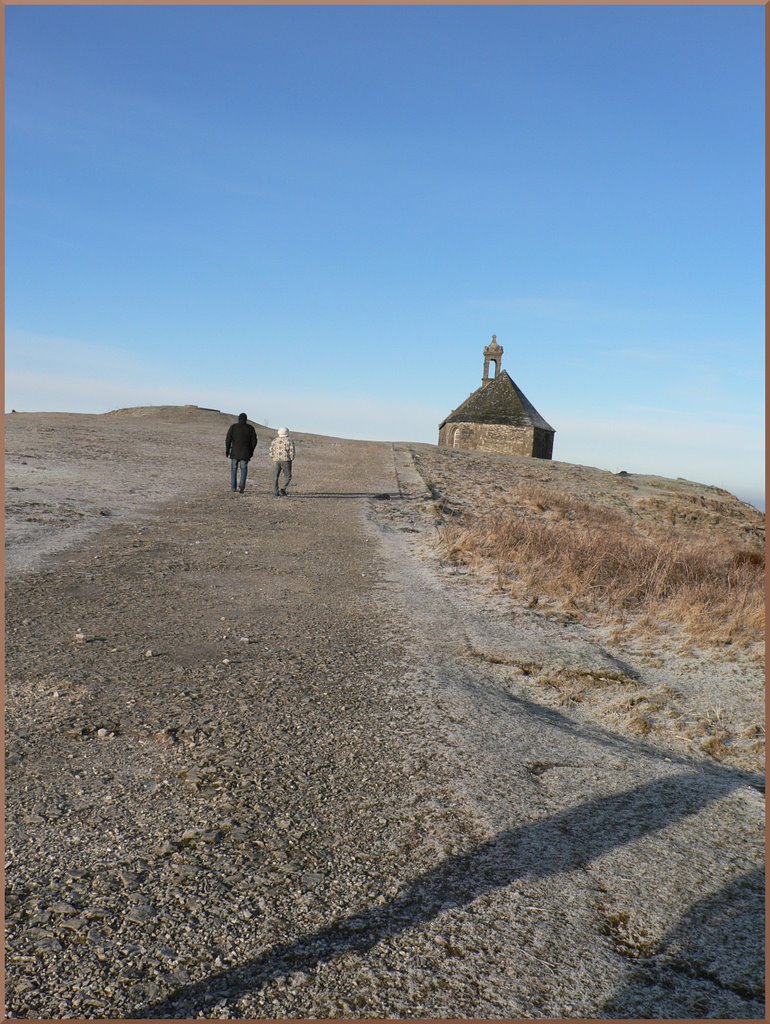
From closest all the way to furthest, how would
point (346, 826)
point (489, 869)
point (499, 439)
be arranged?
point (489, 869) < point (346, 826) < point (499, 439)

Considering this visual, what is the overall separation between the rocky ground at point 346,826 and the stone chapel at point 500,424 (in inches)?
1742

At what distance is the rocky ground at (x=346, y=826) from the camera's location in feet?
7.55

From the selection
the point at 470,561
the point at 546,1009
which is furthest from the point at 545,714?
the point at 470,561

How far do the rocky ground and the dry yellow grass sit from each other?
1.05 metres

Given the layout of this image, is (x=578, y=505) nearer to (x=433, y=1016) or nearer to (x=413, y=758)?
(x=413, y=758)

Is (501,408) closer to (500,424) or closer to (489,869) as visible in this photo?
(500,424)

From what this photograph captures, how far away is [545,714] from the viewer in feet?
16.5

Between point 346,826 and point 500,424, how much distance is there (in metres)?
49.5

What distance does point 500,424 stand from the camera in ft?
169

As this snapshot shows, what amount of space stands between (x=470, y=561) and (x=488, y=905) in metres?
7.37

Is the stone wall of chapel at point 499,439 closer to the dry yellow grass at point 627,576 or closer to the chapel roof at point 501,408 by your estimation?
the chapel roof at point 501,408

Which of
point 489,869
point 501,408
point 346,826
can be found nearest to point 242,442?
point 346,826

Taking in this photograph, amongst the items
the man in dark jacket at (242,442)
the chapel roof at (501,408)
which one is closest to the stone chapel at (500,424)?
the chapel roof at (501,408)

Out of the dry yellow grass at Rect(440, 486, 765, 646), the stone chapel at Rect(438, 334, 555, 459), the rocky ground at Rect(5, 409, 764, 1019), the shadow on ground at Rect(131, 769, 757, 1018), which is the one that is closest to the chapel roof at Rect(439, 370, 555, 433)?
the stone chapel at Rect(438, 334, 555, 459)
